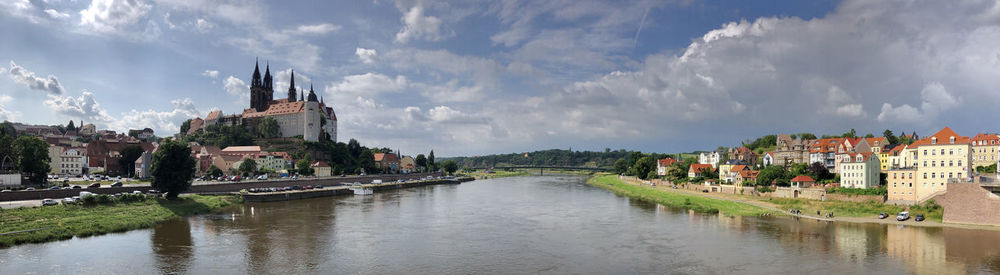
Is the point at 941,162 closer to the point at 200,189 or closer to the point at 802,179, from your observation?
the point at 802,179

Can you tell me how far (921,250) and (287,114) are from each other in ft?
354

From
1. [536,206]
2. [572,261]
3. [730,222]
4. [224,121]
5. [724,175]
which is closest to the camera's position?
[572,261]

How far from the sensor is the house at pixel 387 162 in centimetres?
10934

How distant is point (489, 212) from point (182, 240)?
73.9 ft

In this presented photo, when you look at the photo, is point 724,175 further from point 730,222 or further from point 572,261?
point 572,261

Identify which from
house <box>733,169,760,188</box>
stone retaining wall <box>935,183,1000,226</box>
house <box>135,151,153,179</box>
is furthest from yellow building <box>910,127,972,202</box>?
→ house <box>135,151,153,179</box>

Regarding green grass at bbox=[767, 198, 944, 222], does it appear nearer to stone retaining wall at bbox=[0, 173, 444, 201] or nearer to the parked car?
the parked car

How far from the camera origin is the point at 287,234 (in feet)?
99.8

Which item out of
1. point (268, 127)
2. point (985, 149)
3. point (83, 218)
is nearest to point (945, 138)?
point (985, 149)

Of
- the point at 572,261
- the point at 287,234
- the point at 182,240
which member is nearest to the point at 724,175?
the point at 572,261

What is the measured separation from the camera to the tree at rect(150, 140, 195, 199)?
42.0 metres

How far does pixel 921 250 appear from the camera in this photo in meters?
25.7

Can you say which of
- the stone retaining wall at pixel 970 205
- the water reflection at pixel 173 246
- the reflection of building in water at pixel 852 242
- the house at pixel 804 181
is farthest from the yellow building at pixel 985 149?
the water reflection at pixel 173 246

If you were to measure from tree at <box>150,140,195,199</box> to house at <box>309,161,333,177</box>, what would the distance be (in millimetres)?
44501
